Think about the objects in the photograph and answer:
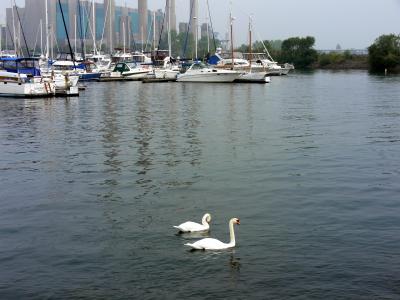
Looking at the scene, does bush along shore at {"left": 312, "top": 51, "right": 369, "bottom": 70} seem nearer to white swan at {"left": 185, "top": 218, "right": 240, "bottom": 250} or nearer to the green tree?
the green tree

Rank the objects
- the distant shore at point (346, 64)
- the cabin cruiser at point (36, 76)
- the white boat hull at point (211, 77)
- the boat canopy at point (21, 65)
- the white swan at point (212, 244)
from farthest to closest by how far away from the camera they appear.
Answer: the distant shore at point (346, 64)
the white boat hull at point (211, 77)
the boat canopy at point (21, 65)
the cabin cruiser at point (36, 76)
the white swan at point (212, 244)

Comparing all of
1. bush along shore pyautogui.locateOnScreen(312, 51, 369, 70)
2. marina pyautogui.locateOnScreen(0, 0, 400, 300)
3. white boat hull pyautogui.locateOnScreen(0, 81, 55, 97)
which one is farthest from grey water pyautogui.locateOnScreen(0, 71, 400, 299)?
bush along shore pyautogui.locateOnScreen(312, 51, 369, 70)

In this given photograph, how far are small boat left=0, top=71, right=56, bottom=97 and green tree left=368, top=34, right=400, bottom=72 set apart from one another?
103 metres

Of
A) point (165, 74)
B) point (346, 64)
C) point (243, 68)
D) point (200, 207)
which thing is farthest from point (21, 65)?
point (346, 64)

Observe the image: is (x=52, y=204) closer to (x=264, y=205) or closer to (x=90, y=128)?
(x=264, y=205)

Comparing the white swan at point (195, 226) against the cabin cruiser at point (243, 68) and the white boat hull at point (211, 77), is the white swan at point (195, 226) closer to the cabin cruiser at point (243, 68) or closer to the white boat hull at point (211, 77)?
the white boat hull at point (211, 77)

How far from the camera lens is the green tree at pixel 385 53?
488ft

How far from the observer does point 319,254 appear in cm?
1493

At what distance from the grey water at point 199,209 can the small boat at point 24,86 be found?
2181cm

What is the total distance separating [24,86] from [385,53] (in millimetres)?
109750

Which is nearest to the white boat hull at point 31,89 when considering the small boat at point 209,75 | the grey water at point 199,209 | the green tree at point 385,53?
the grey water at point 199,209

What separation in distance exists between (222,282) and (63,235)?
518 centimetres

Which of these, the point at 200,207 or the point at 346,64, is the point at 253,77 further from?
the point at 346,64

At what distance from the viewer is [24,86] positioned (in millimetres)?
61312
